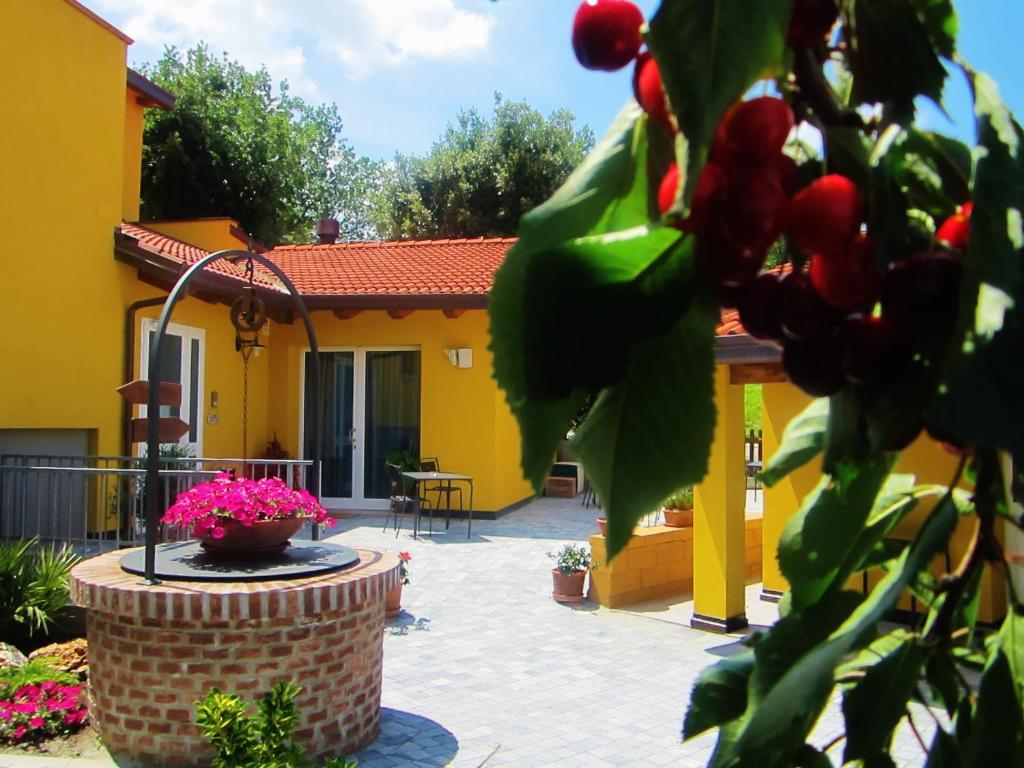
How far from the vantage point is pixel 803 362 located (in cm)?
46

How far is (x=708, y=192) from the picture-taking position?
0.42 m

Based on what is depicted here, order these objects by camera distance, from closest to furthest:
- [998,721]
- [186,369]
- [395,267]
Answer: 1. [998,721]
2. [186,369]
3. [395,267]

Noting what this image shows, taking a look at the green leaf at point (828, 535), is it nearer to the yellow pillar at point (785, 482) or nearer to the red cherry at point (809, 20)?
the red cherry at point (809, 20)

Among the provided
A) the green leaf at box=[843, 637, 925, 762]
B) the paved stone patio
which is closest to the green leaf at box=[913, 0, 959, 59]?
the green leaf at box=[843, 637, 925, 762]

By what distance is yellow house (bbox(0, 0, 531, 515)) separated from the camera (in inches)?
323

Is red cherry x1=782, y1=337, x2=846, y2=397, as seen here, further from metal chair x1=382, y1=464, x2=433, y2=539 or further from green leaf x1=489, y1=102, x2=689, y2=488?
metal chair x1=382, y1=464, x2=433, y2=539

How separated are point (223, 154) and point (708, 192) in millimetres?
23814

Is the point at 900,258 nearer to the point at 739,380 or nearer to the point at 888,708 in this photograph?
the point at 888,708

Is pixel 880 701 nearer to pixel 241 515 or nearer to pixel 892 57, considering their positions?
pixel 892 57

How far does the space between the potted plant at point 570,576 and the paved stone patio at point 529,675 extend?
132 mm

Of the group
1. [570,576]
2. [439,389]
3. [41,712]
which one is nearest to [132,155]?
[439,389]

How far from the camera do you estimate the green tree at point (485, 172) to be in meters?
24.4

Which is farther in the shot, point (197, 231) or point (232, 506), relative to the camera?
point (197, 231)

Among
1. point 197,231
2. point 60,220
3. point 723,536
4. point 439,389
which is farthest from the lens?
point 197,231
